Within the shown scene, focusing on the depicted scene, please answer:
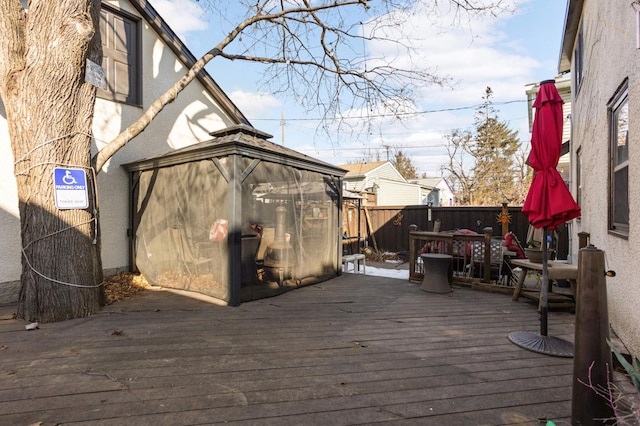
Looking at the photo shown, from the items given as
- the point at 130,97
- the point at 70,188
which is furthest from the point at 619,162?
the point at 130,97

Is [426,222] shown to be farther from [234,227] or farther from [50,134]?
[50,134]

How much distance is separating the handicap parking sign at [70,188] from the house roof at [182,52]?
4045mm

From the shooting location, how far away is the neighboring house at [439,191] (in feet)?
96.3

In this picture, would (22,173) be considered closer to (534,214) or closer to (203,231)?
(203,231)

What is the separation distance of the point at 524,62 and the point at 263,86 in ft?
26.6

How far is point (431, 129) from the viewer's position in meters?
23.6

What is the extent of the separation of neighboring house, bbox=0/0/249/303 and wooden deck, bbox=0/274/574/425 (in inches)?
86.5

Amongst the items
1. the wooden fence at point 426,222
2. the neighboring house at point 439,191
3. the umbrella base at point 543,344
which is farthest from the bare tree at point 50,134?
the neighboring house at point 439,191

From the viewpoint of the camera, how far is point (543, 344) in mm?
3131

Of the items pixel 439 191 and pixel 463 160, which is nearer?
pixel 463 160

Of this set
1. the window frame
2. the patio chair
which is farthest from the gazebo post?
the patio chair

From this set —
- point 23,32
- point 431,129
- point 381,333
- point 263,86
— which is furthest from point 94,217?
point 431,129

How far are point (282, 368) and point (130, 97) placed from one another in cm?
606

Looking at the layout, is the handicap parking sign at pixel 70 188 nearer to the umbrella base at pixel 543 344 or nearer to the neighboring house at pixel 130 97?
the neighboring house at pixel 130 97
